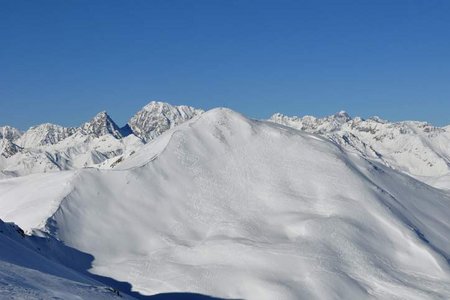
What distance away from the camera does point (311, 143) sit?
260 feet

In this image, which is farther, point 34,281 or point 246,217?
point 246,217

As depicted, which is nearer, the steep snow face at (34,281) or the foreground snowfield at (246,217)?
the steep snow face at (34,281)

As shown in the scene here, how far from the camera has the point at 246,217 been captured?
210ft

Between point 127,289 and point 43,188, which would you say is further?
point 43,188

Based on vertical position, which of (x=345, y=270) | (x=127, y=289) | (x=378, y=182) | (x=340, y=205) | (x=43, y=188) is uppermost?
(x=378, y=182)

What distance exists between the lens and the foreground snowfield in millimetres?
52125

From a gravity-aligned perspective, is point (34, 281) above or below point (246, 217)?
below

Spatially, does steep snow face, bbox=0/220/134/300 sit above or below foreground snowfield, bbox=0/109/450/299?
below

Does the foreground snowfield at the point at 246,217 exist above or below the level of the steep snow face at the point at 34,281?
above

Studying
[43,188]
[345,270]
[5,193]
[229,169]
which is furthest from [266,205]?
[5,193]

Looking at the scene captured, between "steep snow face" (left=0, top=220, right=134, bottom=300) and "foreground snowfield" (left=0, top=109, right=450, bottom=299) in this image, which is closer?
"steep snow face" (left=0, top=220, right=134, bottom=300)

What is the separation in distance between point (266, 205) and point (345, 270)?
1472 cm

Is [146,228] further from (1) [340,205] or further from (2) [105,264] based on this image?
(1) [340,205]

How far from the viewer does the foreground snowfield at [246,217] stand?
171 ft
